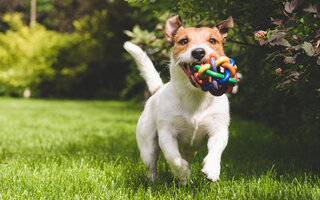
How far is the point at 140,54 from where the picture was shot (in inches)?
128

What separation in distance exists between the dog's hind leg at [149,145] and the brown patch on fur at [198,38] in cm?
64

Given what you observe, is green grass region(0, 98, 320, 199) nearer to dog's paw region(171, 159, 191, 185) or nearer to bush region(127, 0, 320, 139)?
dog's paw region(171, 159, 191, 185)

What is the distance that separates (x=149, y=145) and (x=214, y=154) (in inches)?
27.1

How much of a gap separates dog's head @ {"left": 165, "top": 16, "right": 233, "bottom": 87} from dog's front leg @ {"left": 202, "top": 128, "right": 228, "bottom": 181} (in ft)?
1.61

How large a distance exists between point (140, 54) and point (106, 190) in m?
1.39

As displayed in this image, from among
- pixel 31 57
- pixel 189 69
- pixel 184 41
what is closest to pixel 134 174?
pixel 189 69

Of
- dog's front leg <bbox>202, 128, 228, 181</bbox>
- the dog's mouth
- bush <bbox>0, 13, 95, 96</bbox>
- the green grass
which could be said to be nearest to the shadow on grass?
the green grass

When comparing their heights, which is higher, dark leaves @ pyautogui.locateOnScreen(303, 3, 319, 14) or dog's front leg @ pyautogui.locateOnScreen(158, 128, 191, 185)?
dark leaves @ pyautogui.locateOnScreen(303, 3, 319, 14)

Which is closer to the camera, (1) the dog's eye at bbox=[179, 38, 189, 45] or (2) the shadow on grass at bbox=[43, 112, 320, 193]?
(1) the dog's eye at bbox=[179, 38, 189, 45]

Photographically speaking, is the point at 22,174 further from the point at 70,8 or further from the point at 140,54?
the point at 70,8

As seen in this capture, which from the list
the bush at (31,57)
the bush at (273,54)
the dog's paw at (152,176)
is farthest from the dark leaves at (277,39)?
the bush at (31,57)

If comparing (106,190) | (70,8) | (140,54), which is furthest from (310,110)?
Result: (70,8)

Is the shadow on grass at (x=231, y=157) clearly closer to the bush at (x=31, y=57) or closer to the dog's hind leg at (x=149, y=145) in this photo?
the dog's hind leg at (x=149, y=145)

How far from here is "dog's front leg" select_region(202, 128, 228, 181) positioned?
7.04 ft
